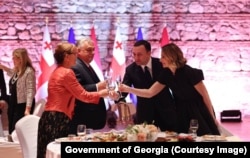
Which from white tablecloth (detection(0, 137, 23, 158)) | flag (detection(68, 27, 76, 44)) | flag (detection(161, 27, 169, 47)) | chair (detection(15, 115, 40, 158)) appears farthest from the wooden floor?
chair (detection(15, 115, 40, 158))

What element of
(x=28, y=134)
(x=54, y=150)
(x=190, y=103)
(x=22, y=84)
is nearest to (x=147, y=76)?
(x=190, y=103)

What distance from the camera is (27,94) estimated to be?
6629 mm

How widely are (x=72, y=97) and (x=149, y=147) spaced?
2058 mm

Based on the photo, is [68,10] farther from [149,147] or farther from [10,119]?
[149,147]

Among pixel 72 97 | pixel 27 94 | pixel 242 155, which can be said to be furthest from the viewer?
pixel 27 94

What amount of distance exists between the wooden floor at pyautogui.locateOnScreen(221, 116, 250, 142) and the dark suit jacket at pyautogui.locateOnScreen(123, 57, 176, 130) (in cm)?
297

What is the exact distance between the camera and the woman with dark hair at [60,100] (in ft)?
15.4

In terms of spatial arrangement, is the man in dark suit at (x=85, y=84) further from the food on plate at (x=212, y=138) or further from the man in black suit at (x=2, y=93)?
the man in black suit at (x=2, y=93)

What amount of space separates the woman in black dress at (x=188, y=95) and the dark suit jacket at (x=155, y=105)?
15.3 inches

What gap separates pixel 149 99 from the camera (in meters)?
5.29

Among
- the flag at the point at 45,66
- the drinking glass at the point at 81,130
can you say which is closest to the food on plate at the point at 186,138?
the drinking glass at the point at 81,130

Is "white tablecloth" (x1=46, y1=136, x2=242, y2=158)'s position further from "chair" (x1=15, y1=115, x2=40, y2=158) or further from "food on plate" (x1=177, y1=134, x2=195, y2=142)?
"chair" (x1=15, y1=115, x2=40, y2=158)

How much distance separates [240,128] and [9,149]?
15.0ft

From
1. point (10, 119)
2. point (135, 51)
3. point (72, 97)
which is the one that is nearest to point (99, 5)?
point (10, 119)
